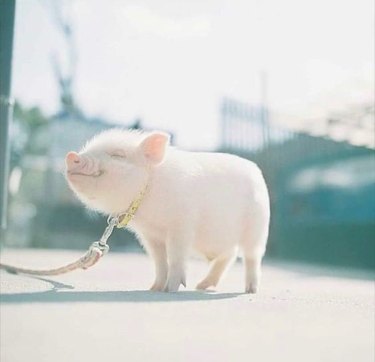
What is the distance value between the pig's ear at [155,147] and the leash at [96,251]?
82 millimetres

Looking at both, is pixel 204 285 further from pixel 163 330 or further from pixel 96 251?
pixel 163 330

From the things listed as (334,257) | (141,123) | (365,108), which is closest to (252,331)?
(141,123)

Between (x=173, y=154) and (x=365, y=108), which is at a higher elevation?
(x=365, y=108)

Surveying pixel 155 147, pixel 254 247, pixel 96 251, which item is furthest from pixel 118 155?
pixel 254 247

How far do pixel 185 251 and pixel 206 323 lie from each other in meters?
0.59

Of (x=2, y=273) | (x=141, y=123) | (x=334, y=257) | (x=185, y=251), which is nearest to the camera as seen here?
(x=2, y=273)

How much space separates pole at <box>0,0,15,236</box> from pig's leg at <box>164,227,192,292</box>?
59 centimetres

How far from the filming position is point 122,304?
3.61 feet

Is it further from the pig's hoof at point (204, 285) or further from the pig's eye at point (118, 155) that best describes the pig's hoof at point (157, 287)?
the pig's eye at point (118, 155)

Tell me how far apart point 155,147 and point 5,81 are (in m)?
0.46

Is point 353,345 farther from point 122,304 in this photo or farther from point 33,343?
point 33,343

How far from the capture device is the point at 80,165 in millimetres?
1474

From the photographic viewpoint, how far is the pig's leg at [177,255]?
1.63m

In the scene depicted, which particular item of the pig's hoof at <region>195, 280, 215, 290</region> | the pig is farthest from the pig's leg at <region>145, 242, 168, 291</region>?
the pig's hoof at <region>195, 280, 215, 290</region>
